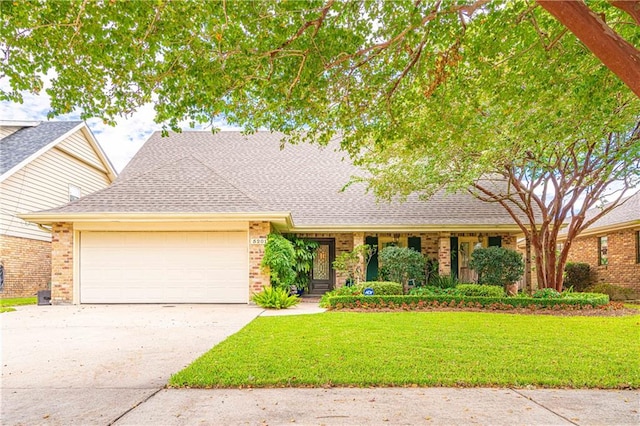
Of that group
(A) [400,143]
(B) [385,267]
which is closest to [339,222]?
(B) [385,267]

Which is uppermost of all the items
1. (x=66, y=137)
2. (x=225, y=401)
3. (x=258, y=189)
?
(x=66, y=137)

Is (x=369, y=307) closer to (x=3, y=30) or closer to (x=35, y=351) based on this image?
(x=35, y=351)

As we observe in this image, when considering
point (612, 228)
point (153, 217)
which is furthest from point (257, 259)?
point (612, 228)

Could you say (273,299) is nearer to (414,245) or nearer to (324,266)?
(324,266)

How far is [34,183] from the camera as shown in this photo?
14805mm

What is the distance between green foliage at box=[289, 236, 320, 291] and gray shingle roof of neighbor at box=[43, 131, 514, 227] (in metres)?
0.78

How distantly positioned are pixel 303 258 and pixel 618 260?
41.1 feet

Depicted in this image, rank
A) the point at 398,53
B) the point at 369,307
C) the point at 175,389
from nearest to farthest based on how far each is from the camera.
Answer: the point at 175,389 < the point at 398,53 < the point at 369,307

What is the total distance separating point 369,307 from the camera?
33.9 ft

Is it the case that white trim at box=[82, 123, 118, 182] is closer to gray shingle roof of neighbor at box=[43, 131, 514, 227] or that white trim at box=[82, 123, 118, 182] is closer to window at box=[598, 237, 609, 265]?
gray shingle roof of neighbor at box=[43, 131, 514, 227]

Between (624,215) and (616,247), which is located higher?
(624,215)

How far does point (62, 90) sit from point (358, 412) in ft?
16.7

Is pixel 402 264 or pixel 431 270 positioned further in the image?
pixel 431 270

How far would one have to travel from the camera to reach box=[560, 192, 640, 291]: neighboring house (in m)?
15.1
